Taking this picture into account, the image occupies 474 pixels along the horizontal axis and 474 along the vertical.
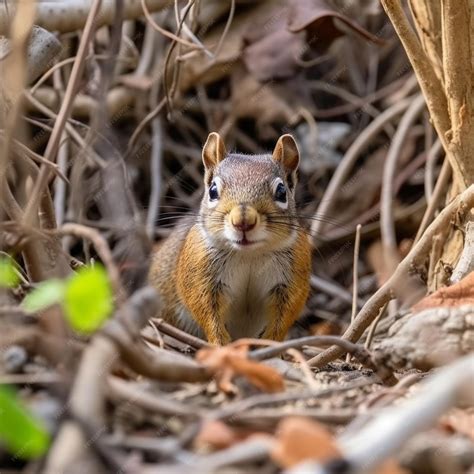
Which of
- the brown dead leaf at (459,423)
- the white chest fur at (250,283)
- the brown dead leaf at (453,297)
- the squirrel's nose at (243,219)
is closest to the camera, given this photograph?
the brown dead leaf at (459,423)

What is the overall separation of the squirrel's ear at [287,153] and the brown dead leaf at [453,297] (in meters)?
1.31

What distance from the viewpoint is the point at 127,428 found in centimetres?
169

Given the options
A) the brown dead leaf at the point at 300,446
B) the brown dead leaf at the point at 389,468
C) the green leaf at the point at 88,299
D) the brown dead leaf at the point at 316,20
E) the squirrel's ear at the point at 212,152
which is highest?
the brown dead leaf at the point at 316,20

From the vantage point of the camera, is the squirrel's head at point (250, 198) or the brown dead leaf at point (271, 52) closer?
the squirrel's head at point (250, 198)

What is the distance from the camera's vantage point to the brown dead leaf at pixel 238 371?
1.91 m

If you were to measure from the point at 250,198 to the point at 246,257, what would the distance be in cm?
33

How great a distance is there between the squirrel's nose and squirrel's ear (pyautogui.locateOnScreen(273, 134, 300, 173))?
1.85 ft

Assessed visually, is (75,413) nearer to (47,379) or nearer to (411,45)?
(47,379)

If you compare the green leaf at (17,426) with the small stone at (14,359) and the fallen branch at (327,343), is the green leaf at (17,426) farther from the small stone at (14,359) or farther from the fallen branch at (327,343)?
the fallen branch at (327,343)

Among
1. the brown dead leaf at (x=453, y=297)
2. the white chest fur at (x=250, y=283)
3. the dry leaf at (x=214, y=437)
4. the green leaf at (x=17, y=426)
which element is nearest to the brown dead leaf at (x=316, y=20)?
the white chest fur at (x=250, y=283)

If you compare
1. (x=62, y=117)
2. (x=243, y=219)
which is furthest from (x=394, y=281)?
(x=62, y=117)

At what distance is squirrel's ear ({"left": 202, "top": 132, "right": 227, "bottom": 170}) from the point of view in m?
3.63

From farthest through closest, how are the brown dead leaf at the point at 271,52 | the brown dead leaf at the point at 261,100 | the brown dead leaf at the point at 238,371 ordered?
the brown dead leaf at the point at 261,100, the brown dead leaf at the point at 271,52, the brown dead leaf at the point at 238,371

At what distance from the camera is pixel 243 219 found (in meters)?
3.06
